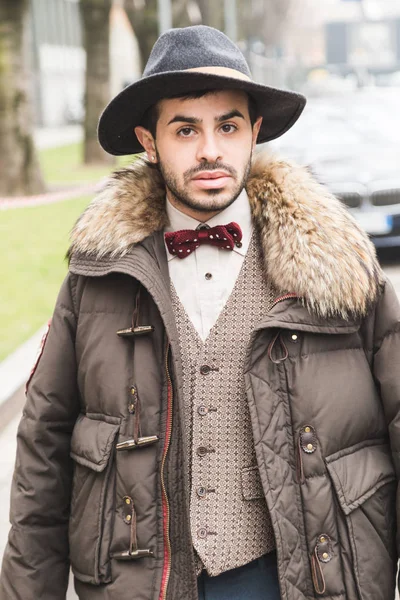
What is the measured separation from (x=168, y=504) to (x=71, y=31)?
68.1 meters

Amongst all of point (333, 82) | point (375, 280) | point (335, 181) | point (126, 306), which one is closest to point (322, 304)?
point (375, 280)

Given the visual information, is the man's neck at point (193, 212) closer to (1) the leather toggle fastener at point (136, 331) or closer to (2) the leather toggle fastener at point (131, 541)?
(1) the leather toggle fastener at point (136, 331)

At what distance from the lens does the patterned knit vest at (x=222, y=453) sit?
6.93 ft

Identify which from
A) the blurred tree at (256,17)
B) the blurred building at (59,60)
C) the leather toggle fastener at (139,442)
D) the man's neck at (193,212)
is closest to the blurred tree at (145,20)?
the blurred tree at (256,17)

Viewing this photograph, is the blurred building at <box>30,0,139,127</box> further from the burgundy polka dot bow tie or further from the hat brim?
the burgundy polka dot bow tie

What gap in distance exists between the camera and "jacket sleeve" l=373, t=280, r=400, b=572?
213 centimetres

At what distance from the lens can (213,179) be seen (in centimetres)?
219

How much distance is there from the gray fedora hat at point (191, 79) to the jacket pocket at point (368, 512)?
2.94 ft

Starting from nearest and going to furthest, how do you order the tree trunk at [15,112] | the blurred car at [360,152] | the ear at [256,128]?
the ear at [256,128] < the blurred car at [360,152] < the tree trunk at [15,112]

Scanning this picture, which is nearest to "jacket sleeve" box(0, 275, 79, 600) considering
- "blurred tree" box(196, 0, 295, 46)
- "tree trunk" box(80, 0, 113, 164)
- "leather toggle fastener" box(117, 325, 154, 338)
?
"leather toggle fastener" box(117, 325, 154, 338)

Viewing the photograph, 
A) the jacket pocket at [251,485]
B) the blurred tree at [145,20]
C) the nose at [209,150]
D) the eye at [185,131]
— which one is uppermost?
the blurred tree at [145,20]

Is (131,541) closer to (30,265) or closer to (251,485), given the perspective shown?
(251,485)

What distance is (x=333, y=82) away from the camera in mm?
15336

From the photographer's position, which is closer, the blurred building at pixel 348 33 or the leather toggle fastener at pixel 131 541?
the leather toggle fastener at pixel 131 541
